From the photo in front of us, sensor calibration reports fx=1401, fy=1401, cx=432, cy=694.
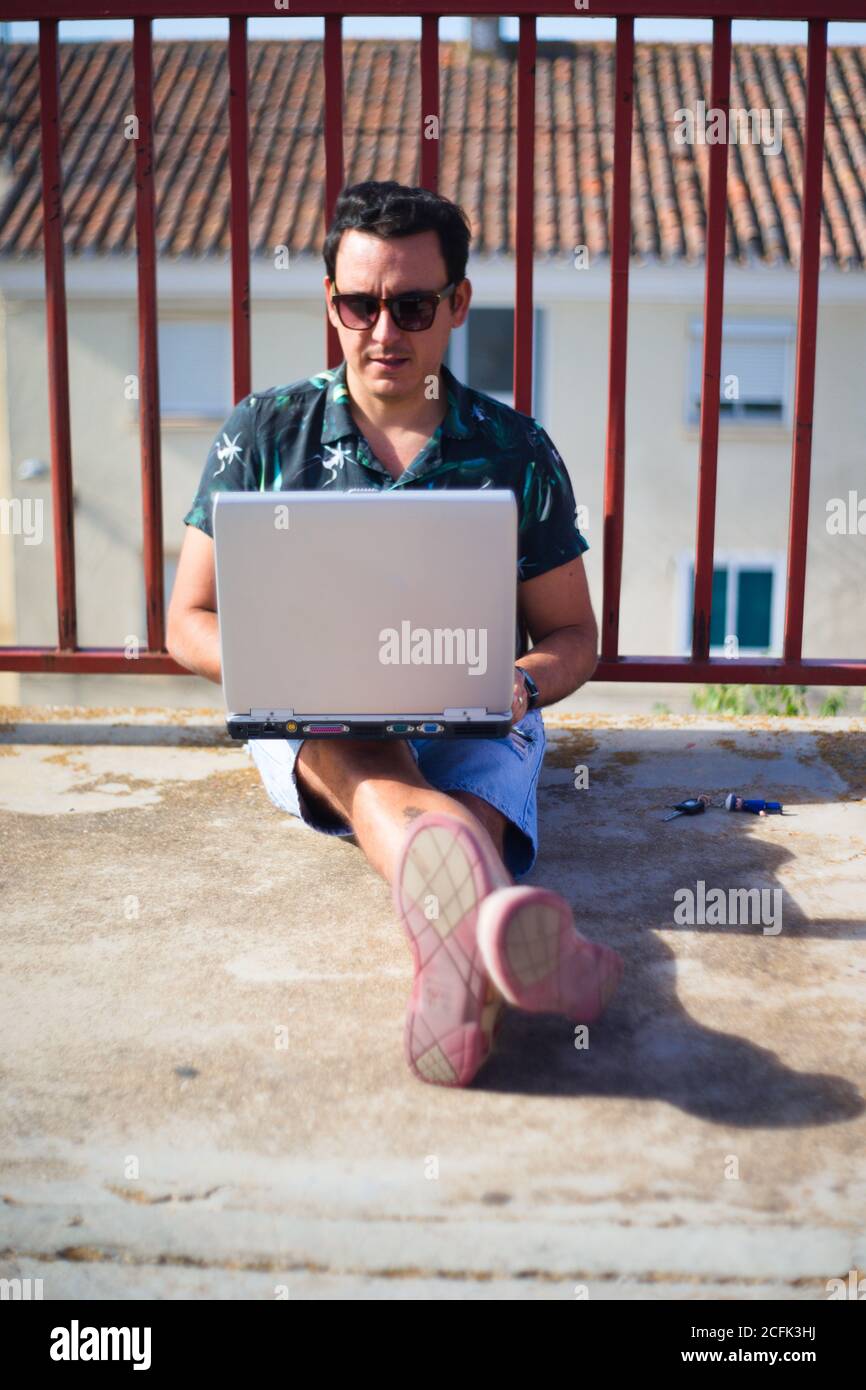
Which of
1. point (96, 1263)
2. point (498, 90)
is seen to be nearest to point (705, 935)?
point (96, 1263)

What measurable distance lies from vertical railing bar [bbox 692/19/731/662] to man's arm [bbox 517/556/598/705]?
386 millimetres

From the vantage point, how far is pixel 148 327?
9.99ft

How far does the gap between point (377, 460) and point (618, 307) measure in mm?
716

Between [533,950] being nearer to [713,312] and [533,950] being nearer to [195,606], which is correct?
[195,606]

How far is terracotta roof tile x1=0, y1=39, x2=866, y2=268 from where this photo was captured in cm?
1458

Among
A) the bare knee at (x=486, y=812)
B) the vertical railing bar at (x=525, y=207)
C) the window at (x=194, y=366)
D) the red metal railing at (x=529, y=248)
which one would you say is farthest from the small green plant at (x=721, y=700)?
the window at (x=194, y=366)

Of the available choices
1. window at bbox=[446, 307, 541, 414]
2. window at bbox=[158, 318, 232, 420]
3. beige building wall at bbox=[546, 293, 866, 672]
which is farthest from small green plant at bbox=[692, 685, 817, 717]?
window at bbox=[158, 318, 232, 420]

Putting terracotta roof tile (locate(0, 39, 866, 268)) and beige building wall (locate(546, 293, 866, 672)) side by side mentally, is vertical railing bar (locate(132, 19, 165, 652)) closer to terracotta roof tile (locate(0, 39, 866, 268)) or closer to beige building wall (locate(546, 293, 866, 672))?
terracotta roof tile (locate(0, 39, 866, 268))

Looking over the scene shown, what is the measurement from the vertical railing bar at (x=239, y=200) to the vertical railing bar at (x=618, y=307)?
29.8 inches

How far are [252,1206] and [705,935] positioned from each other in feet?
3.13

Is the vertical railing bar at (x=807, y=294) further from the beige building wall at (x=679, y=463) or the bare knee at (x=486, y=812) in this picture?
the beige building wall at (x=679, y=463)

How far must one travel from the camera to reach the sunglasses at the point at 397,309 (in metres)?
2.40

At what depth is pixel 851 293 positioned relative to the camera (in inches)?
583
